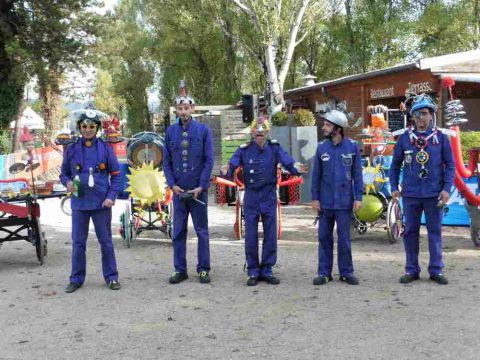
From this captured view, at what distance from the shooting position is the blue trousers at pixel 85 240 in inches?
247

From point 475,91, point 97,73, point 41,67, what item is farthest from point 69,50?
point 475,91

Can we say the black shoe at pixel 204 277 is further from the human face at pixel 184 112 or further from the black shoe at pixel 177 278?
the human face at pixel 184 112

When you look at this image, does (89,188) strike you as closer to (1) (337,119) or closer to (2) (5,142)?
(1) (337,119)

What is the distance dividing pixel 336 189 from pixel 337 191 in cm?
2

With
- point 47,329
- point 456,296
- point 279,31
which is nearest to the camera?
point 47,329

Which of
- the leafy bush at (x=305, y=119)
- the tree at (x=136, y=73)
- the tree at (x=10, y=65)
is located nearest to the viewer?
the leafy bush at (x=305, y=119)

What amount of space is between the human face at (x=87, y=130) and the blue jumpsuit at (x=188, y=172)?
2.48 ft

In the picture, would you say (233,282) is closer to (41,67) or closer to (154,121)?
(41,67)

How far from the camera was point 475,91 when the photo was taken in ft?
51.9

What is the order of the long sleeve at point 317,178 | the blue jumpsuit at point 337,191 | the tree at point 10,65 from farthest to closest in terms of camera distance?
the tree at point 10,65
the long sleeve at point 317,178
the blue jumpsuit at point 337,191

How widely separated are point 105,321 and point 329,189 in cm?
251

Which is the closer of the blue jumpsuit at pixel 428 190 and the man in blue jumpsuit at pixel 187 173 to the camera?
the blue jumpsuit at pixel 428 190

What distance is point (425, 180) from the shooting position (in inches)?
240

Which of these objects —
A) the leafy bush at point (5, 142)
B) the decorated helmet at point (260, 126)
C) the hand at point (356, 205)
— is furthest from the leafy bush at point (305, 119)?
the leafy bush at point (5, 142)
